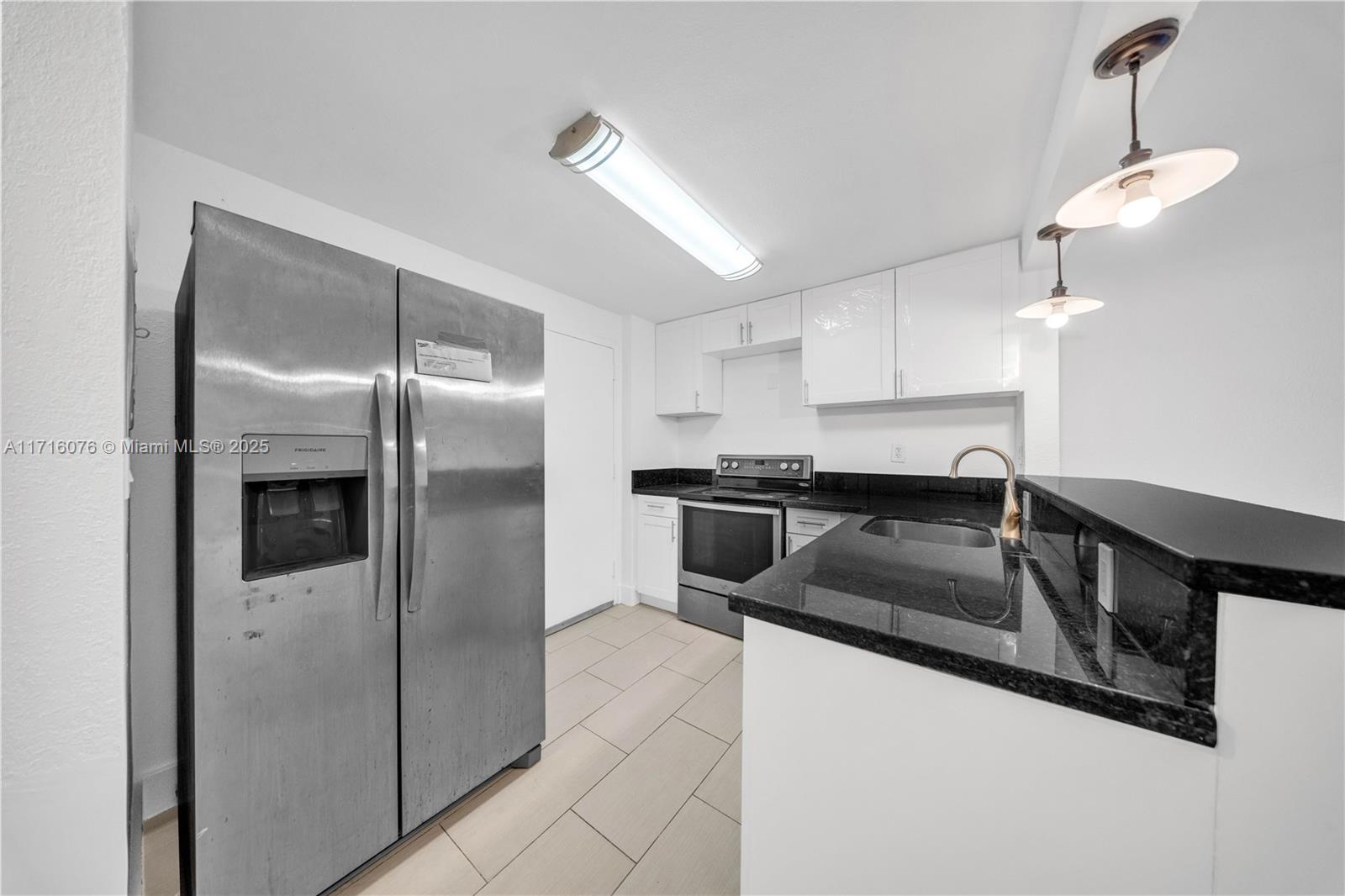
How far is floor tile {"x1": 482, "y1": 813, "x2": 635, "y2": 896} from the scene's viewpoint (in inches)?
49.8

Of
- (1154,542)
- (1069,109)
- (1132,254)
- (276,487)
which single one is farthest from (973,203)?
(276,487)

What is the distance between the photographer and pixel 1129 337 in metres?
2.17

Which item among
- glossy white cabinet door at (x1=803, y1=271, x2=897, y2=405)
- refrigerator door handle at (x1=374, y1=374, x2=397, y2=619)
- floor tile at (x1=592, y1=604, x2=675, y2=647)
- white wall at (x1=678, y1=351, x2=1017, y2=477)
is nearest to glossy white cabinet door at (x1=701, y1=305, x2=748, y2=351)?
white wall at (x1=678, y1=351, x2=1017, y2=477)

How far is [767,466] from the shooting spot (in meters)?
3.43

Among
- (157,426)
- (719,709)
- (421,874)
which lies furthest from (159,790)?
(719,709)

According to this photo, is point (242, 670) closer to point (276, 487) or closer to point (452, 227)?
point (276, 487)

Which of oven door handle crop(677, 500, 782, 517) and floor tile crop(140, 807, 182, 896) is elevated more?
oven door handle crop(677, 500, 782, 517)

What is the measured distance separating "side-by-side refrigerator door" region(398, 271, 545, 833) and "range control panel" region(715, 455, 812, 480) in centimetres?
210

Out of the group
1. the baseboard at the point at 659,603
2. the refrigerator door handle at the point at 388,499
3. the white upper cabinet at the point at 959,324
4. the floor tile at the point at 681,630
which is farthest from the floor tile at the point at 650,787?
the white upper cabinet at the point at 959,324

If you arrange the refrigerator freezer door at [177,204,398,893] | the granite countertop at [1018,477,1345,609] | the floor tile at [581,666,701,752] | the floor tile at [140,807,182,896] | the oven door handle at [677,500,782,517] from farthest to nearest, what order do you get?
the oven door handle at [677,500,782,517], the floor tile at [581,666,701,752], the floor tile at [140,807,182,896], the refrigerator freezer door at [177,204,398,893], the granite countertop at [1018,477,1345,609]

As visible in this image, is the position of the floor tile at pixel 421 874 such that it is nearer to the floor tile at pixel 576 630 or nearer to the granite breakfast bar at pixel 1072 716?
the granite breakfast bar at pixel 1072 716

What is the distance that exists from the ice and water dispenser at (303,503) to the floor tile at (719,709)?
159cm

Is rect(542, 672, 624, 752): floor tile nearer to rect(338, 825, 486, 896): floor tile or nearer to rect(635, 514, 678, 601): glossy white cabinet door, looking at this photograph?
rect(338, 825, 486, 896): floor tile

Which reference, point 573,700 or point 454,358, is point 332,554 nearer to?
point 454,358
